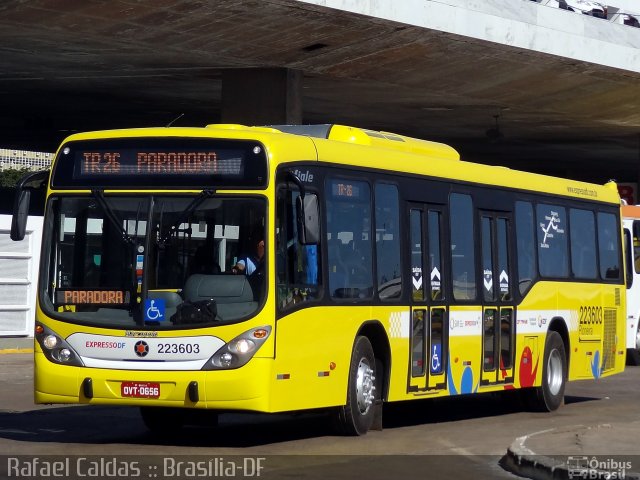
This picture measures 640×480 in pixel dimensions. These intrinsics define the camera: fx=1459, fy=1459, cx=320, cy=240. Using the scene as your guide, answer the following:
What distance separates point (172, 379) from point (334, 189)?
8.30 feet

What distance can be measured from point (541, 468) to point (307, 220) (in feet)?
10.3

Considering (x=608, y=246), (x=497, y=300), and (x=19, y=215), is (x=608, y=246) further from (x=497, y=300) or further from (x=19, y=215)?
(x=19, y=215)

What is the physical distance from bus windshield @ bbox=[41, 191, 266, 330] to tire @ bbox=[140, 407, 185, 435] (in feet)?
5.35

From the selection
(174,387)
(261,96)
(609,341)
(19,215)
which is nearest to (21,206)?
(19,215)

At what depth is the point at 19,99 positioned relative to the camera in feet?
132

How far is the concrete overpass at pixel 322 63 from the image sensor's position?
26406 mm

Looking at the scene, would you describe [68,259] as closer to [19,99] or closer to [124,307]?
[124,307]

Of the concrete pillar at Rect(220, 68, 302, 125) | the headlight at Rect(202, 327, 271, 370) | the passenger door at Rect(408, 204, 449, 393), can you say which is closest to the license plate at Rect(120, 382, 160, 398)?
the headlight at Rect(202, 327, 271, 370)

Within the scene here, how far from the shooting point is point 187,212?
41.1ft

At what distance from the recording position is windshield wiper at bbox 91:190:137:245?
1255 centimetres

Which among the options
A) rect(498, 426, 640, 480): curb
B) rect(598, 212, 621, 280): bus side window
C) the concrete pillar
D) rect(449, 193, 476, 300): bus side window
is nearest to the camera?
rect(498, 426, 640, 480): curb

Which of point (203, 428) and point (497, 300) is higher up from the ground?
point (497, 300)

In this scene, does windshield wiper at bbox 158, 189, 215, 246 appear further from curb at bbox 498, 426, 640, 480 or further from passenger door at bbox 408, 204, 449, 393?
curb at bbox 498, 426, 640, 480

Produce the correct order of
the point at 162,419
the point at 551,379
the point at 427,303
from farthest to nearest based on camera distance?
the point at 551,379, the point at 427,303, the point at 162,419
